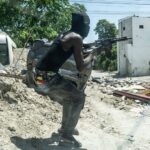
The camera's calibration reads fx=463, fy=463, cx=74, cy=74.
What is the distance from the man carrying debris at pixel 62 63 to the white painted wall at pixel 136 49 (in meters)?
31.3


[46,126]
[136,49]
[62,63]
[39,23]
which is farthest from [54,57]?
[136,49]

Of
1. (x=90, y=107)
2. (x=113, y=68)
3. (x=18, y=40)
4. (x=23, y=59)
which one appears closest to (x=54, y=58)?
(x=90, y=107)

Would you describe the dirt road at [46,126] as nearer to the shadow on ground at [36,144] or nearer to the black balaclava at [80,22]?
the shadow on ground at [36,144]

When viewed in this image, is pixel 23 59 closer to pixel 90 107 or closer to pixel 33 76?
pixel 90 107

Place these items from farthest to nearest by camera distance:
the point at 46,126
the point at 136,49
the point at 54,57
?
1. the point at 136,49
2. the point at 46,126
3. the point at 54,57

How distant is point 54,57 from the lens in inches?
244

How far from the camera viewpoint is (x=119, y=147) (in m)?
6.78

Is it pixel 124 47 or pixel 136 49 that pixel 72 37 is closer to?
pixel 136 49

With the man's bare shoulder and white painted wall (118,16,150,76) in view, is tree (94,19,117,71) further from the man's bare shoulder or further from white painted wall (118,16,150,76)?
the man's bare shoulder

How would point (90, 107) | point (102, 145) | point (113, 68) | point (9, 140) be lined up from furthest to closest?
point (113, 68) → point (90, 107) → point (102, 145) → point (9, 140)

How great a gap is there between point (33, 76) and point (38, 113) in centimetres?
127

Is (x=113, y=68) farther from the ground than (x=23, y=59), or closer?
closer

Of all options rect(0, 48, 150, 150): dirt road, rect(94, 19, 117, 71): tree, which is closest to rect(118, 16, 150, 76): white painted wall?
rect(94, 19, 117, 71): tree

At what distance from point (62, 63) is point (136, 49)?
32.4 metres
